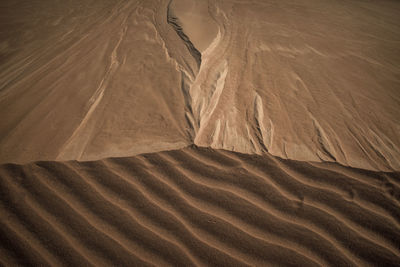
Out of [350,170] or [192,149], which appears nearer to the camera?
[350,170]

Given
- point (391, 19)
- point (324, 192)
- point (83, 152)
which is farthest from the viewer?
point (391, 19)

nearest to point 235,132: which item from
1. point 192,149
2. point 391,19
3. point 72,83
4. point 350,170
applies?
point 192,149

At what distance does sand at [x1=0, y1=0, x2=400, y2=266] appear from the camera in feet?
4.58

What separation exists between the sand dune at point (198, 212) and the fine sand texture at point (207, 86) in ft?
0.56

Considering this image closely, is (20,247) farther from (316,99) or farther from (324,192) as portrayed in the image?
(316,99)

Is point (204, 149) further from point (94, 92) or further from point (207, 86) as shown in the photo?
point (94, 92)

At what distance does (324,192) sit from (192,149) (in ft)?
3.54

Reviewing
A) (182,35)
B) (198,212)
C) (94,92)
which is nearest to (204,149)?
(198,212)

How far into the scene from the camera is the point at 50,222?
1.49 m

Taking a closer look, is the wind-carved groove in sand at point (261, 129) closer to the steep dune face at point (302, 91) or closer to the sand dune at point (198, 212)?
the steep dune face at point (302, 91)

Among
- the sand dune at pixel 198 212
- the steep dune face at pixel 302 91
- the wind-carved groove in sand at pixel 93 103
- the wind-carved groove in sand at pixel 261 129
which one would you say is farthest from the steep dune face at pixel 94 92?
the wind-carved groove in sand at pixel 261 129

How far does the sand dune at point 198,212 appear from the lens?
135 cm

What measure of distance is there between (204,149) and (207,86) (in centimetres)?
88

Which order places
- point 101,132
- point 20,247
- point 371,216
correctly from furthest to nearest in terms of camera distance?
point 101,132, point 371,216, point 20,247
